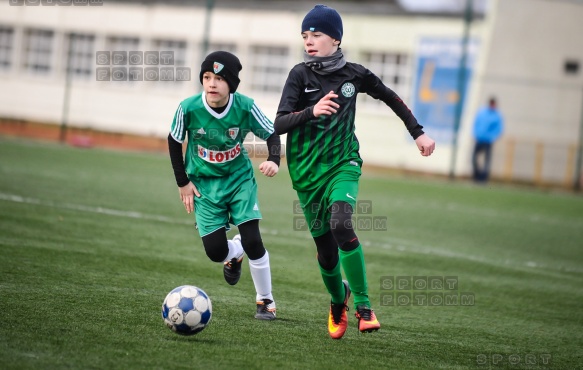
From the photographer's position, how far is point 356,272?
6.22 metres

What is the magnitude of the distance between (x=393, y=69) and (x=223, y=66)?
2412cm

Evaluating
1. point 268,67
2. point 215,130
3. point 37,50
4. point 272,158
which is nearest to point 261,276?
point 272,158

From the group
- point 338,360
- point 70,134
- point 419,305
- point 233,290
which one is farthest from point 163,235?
point 70,134

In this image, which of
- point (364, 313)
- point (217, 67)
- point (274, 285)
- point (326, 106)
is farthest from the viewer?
point (274, 285)

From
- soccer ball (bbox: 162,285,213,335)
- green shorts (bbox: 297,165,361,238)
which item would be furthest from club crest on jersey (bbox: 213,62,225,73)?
soccer ball (bbox: 162,285,213,335)

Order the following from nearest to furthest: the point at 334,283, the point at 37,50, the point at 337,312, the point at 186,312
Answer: the point at 186,312, the point at 337,312, the point at 334,283, the point at 37,50

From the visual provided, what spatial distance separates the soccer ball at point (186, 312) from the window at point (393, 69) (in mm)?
24199

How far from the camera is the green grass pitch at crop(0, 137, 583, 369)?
5527mm

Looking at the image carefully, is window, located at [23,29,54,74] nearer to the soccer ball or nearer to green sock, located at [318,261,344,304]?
green sock, located at [318,261,344,304]

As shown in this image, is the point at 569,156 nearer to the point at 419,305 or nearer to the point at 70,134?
the point at 70,134

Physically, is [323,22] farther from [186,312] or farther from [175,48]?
[175,48]

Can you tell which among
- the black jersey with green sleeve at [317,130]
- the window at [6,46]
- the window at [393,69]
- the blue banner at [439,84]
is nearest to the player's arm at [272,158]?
the black jersey with green sleeve at [317,130]

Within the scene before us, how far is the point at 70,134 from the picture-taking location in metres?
29.8

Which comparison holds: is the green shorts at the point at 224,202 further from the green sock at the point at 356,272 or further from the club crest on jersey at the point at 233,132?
the green sock at the point at 356,272
